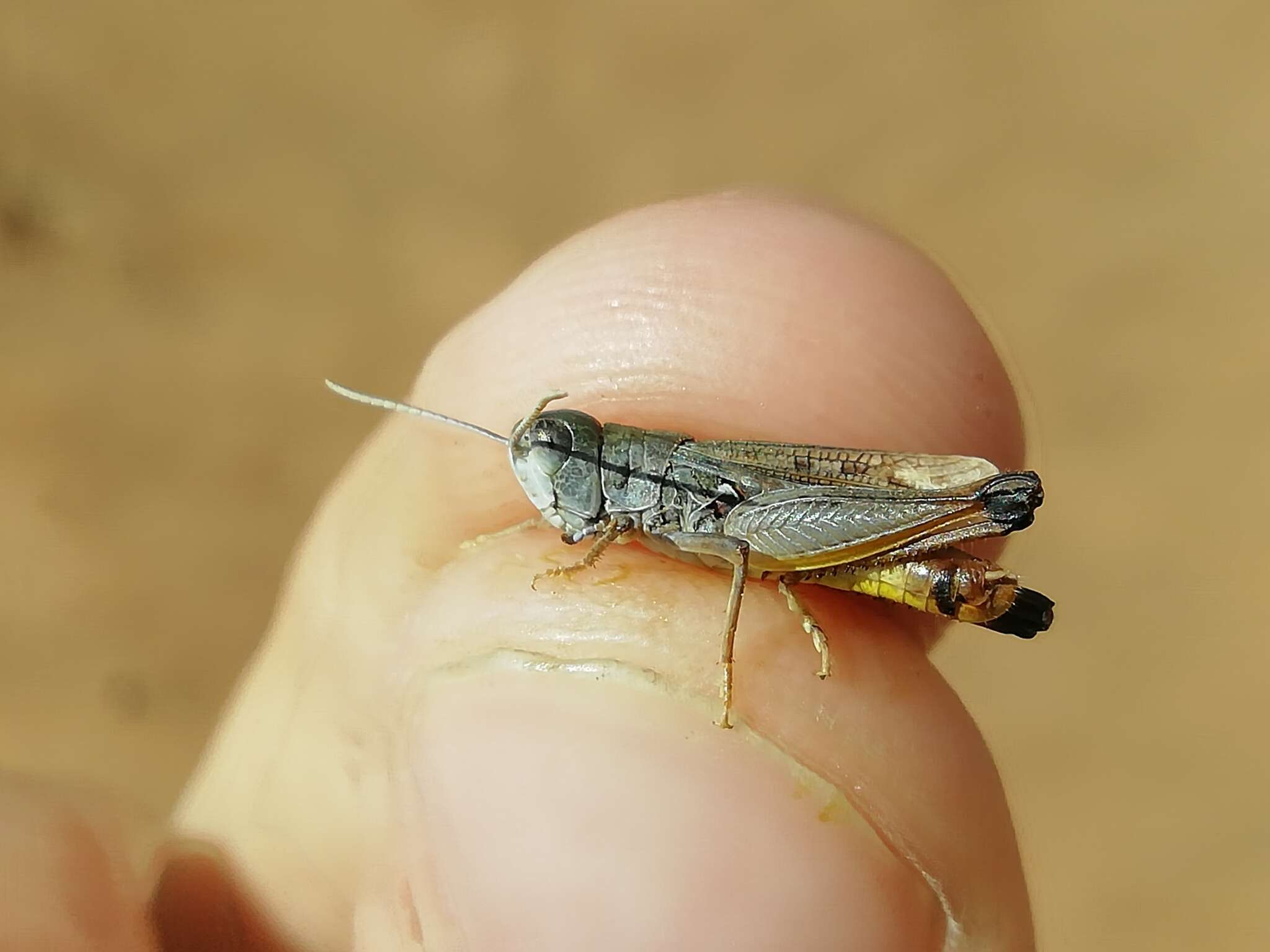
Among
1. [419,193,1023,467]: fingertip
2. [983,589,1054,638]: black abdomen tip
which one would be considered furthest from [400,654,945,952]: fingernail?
[419,193,1023,467]: fingertip

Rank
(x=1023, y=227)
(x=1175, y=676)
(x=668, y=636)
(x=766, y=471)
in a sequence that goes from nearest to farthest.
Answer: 1. (x=668, y=636)
2. (x=766, y=471)
3. (x=1175, y=676)
4. (x=1023, y=227)

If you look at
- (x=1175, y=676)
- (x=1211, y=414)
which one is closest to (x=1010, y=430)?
(x=1175, y=676)

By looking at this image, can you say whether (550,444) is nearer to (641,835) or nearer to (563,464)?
(563,464)

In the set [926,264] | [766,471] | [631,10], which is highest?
[631,10]

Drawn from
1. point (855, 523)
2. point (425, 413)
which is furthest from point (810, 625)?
point (425, 413)

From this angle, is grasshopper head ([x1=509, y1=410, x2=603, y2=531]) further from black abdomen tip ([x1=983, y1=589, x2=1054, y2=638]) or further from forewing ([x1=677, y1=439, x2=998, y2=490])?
black abdomen tip ([x1=983, y1=589, x2=1054, y2=638])

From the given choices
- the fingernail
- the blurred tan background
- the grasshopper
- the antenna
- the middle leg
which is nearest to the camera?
the fingernail

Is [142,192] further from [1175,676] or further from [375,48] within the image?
[1175,676]

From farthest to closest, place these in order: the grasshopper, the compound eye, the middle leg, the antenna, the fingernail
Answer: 1. the antenna
2. the compound eye
3. the grasshopper
4. the middle leg
5. the fingernail

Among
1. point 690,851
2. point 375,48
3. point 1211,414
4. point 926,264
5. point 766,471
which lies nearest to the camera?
point 690,851
